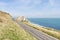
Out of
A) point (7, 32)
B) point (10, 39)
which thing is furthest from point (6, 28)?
point (10, 39)

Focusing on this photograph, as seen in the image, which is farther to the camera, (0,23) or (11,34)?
(11,34)

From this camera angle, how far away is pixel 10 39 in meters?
13.4

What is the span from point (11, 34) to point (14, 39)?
57 cm

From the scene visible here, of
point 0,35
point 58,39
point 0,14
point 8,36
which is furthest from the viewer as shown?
point 58,39

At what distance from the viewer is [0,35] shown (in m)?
12.8

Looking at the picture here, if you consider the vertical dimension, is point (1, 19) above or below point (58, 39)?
above

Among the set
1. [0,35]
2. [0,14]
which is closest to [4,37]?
[0,35]

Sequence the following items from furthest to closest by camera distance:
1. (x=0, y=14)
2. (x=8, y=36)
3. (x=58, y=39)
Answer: (x=58, y=39) → (x=0, y=14) → (x=8, y=36)

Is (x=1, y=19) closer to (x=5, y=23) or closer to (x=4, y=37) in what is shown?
(x=5, y=23)

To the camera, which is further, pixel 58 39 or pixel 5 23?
pixel 58 39

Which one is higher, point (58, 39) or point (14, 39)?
point (14, 39)

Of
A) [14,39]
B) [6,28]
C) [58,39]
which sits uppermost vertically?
[6,28]

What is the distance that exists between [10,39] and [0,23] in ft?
5.13

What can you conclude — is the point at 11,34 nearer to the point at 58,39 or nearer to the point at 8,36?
the point at 8,36
